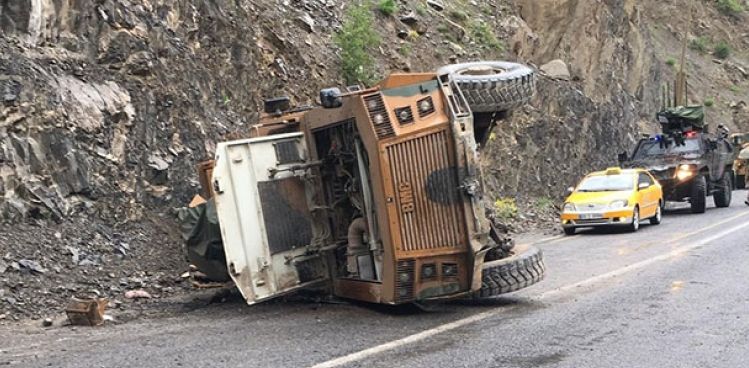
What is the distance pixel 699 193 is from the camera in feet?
67.2

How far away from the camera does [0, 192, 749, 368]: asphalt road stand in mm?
6188

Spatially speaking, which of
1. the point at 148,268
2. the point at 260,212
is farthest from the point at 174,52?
the point at 260,212

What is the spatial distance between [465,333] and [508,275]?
1.34 meters

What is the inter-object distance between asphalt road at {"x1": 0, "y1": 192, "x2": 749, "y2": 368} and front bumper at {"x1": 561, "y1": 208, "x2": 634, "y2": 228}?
6.25m

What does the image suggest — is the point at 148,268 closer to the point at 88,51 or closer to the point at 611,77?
the point at 88,51

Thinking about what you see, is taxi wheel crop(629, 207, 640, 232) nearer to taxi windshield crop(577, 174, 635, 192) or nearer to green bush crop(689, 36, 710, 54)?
taxi windshield crop(577, 174, 635, 192)

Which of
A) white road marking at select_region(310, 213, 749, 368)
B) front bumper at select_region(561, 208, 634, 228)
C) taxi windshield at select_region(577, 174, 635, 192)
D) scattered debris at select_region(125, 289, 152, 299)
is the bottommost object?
front bumper at select_region(561, 208, 634, 228)

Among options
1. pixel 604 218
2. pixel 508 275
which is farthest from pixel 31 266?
pixel 604 218

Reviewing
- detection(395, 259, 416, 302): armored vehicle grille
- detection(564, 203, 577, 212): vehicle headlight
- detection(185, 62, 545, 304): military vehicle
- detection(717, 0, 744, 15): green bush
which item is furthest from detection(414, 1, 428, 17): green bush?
detection(717, 0, 744, 15): green bush

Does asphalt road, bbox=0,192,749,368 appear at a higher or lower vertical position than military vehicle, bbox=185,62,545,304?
lower

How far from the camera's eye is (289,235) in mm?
8125

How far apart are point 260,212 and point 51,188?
378 centimetres

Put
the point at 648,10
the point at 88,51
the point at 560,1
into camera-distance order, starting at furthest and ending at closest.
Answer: the point at 648,10
the point at 560,1
the point at 88,51

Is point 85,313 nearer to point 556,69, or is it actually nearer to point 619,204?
point 619,204
